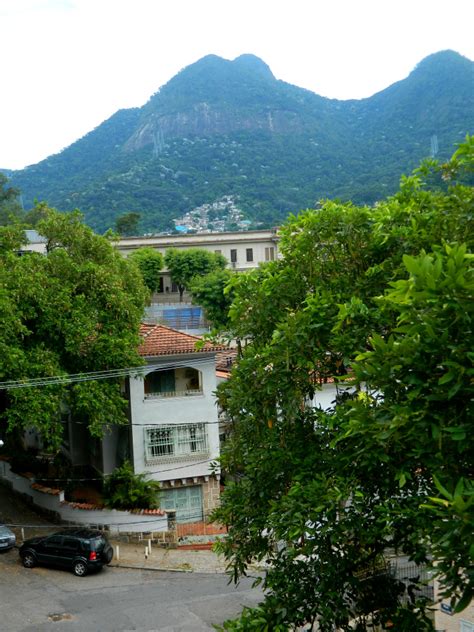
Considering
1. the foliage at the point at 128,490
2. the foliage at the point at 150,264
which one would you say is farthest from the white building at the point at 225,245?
the foliage at the point at 128,490

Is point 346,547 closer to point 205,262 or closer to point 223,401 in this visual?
point 223,401

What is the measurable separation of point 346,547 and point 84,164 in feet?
556

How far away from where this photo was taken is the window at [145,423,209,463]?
2584 cm

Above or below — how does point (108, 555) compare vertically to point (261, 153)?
below

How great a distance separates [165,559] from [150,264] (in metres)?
44.8

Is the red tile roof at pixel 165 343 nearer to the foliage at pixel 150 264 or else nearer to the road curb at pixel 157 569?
the road curb at pixel 157 569

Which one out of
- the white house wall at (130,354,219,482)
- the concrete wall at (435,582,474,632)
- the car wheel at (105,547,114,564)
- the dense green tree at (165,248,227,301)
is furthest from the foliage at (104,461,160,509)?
the dense green tree at (165,248,227,301)

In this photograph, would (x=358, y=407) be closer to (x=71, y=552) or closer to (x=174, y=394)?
(x=71, y=552)

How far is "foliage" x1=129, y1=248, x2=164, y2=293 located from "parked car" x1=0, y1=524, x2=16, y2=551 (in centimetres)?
4250

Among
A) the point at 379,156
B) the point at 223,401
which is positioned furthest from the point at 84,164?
the point at 223,401

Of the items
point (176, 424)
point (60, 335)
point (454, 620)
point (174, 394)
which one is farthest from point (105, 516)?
point (454, 620)

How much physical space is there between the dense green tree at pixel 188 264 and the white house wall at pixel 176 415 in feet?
127

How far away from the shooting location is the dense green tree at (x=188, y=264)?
6556cm

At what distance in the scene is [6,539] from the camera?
74.0ft
